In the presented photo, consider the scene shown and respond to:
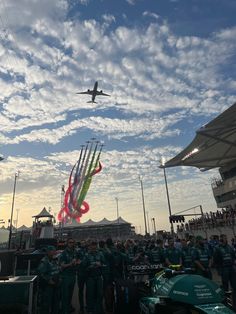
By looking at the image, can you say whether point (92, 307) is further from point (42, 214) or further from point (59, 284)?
point (42, 214)

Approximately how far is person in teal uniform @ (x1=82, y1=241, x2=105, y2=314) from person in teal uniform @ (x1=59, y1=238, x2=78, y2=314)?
0.38 meters

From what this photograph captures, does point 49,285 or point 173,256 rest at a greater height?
point 173,256

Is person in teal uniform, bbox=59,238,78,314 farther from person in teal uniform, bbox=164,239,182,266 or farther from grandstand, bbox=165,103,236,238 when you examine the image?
grandstand, bbox=165,103,236,238

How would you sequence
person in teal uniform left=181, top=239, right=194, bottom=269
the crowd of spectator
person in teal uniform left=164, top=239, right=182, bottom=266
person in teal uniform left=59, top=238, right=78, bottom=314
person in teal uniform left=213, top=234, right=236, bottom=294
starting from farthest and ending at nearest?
the crowd of spectator
person in teal uniform left=164, top=239, right=182, bottom=266
person in teal uniform left=181, top=239, right=194, bottom=269
person in teal uniform left=213, top=234, right=236, bottom=294
person in teal uniform left=59, top=238, right=78, bottom=314

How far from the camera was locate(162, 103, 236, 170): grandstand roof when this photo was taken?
22916 mm

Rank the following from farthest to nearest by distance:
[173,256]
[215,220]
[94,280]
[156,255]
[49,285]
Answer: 1. [215,220]
2. [156,255]
3. [173,256]
4. [94,280]
5. [49,285]

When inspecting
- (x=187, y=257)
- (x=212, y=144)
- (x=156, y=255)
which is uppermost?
(x=212, y=144)

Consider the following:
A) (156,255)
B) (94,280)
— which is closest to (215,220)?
(156,255)

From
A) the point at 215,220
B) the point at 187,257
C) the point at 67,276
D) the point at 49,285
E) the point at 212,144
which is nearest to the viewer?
the point at 49,285

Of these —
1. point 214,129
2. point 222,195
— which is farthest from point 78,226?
point 214,129

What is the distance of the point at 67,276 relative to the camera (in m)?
8.31

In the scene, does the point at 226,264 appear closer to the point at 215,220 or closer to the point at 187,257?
the point at 187,257

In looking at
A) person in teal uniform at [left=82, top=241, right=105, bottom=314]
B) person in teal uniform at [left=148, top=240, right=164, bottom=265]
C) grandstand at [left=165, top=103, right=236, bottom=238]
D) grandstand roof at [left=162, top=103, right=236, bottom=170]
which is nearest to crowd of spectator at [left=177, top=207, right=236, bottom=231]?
grandstand at [left=165, top=103, right=236, bottom=238]

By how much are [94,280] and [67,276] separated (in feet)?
2.46
